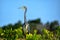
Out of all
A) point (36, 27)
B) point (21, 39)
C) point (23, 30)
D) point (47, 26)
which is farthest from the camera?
point (47, 26)

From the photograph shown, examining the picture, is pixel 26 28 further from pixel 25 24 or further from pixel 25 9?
pixel 25 9

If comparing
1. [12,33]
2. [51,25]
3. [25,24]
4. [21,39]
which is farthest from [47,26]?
[12,33]

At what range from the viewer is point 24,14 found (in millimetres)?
10586

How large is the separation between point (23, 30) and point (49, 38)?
1.13 meters

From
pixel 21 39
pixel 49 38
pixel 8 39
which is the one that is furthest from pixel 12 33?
pixel 21 39

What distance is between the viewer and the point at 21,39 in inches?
442

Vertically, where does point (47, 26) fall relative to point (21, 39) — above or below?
above

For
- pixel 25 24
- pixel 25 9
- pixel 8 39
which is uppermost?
pixel 25 9

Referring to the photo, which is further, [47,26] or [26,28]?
[47,26]

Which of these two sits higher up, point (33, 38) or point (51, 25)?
point (51, 25)

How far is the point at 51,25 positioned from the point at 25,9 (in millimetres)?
6541

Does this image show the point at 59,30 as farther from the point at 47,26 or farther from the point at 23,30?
the point at 47,26

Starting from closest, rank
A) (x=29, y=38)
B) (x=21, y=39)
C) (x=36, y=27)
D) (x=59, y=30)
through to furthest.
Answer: (x=29, y=38) < (x=59, y=30) < (x=21, y=39) < (x=36, y=27)

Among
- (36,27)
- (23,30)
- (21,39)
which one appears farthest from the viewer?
(36,27)
